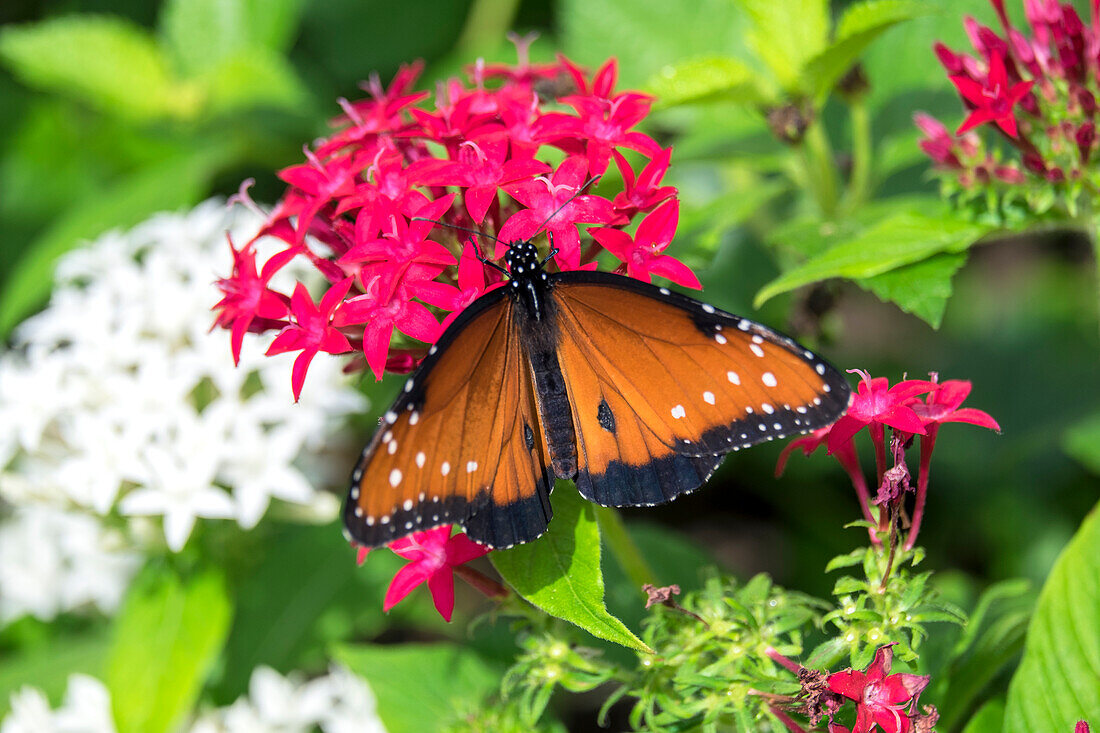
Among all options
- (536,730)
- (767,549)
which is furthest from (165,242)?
(767,549)

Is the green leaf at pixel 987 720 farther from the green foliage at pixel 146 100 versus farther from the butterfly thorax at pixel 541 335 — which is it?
the green foliage at pixel 146 100

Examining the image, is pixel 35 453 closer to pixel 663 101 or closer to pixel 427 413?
pixel 427 413

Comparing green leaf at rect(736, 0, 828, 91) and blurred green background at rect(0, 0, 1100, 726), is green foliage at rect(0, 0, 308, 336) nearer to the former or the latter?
blurred green background at rect(0, 0, 1100, 726)

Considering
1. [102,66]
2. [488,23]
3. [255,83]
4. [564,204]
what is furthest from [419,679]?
[488,23]

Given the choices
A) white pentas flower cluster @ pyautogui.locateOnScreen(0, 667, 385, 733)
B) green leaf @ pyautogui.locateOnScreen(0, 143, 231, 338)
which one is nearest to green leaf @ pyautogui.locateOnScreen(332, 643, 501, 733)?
white pentas flower cluster @ pyautogui.locateOnScreen(0, 667, 385, 733)

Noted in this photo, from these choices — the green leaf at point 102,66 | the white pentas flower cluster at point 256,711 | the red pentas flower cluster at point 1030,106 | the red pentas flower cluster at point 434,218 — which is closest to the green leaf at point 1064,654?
the red pentas flower cluster at point 1030,106

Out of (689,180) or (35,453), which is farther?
(689,180)
